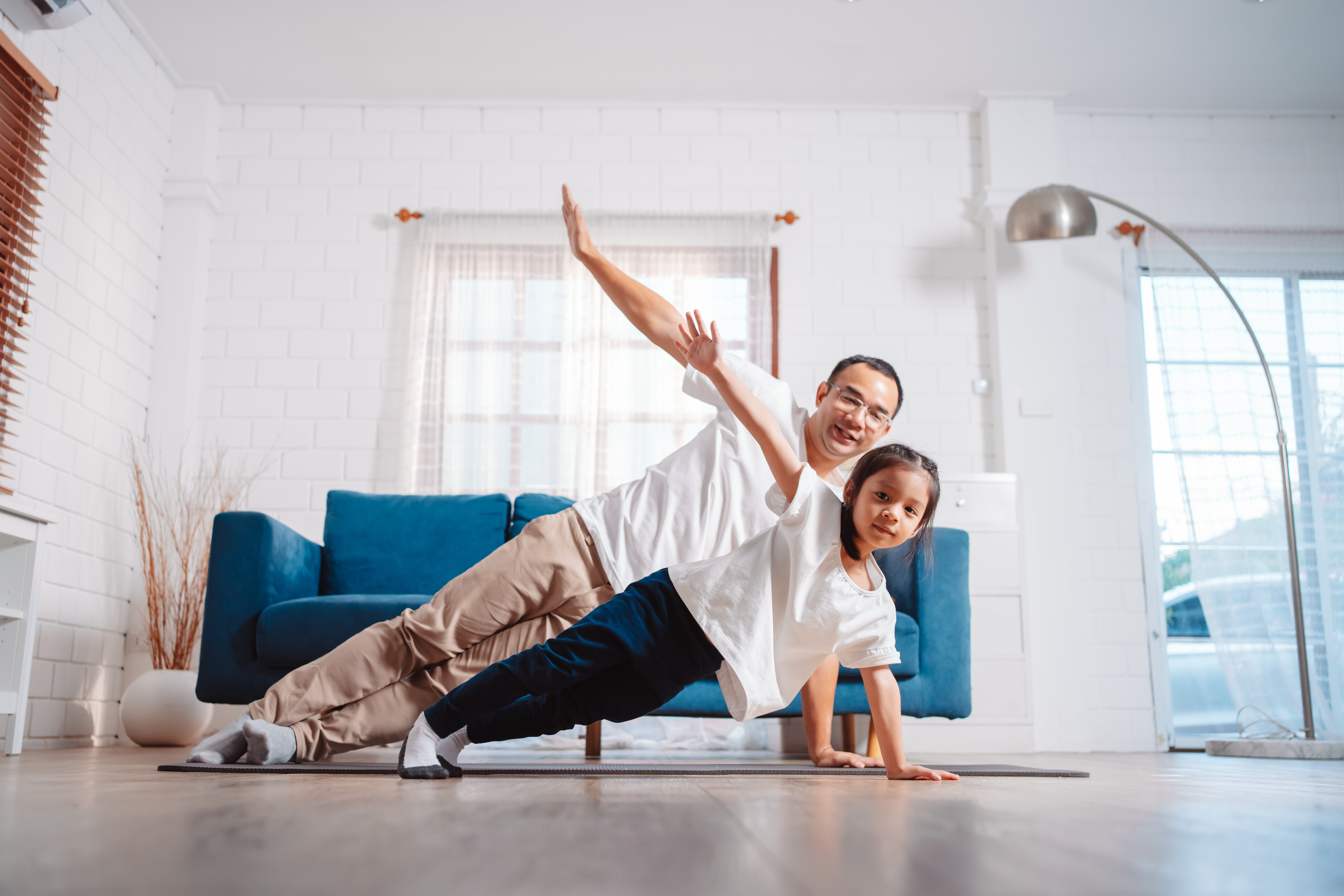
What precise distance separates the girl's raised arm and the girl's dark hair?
107 millimetres

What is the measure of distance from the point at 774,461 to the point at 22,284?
9.36 feet

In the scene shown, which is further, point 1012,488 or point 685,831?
point 1012,488

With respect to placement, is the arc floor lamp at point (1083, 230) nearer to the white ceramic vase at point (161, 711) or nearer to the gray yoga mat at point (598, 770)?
the gray yoga mat at point (598, 770)

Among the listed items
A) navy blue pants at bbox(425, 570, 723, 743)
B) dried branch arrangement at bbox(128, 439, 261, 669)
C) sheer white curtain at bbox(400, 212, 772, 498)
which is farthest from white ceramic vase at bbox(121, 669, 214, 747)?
navy blue pants at bbox(425, 570, 723, 743)

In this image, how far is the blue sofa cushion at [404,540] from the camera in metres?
3.18

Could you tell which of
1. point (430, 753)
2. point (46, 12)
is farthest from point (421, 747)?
point (46, 12)

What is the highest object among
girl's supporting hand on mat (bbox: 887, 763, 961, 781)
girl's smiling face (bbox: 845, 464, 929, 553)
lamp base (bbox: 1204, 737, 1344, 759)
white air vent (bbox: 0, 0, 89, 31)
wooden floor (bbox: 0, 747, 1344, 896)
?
white air vent (bbox: 0, 0, 89, 31)

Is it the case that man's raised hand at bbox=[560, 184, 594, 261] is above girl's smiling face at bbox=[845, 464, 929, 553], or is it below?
above

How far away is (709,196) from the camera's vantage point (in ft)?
15.1

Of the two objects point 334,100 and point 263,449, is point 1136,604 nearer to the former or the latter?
point 263,449

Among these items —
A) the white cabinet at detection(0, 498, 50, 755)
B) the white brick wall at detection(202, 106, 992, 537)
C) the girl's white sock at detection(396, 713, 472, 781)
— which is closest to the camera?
the girl's white sock at detection(396, 713, 472, 781)

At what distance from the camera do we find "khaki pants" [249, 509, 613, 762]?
77.1 inches

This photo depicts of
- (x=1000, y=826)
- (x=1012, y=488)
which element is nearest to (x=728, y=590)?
(x=1000, y=826)

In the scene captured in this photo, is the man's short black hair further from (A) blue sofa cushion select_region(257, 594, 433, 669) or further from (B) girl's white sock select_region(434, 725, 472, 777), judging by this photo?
(A) blue sofa cushion select_region(257, 594, 433, 669)
